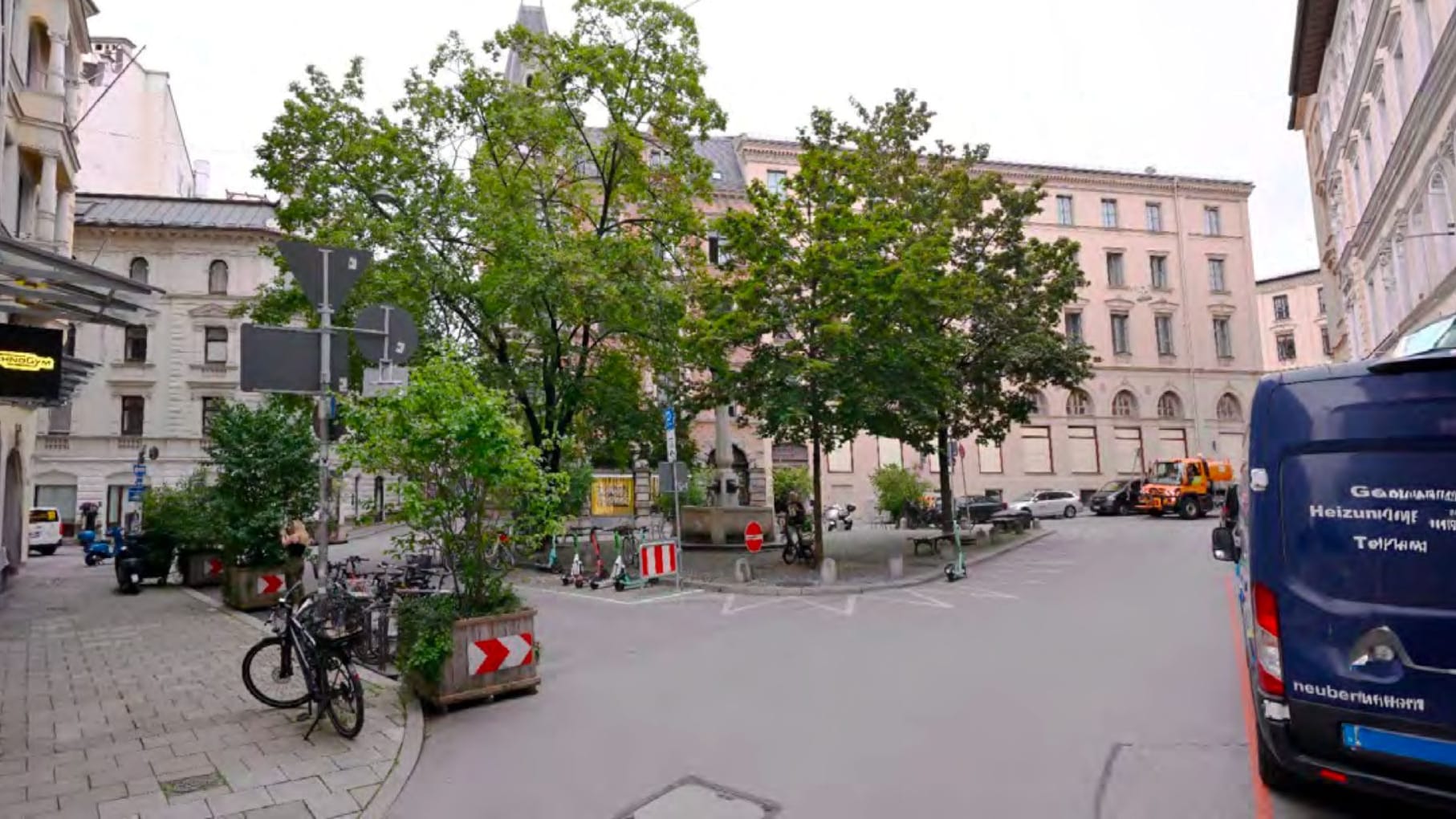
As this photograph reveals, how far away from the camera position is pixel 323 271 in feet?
24.5

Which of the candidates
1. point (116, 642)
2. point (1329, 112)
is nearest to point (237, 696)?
point (116, 642)

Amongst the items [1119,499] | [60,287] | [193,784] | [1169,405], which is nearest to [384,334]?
[60,287]

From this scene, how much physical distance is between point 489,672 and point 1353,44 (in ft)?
98.7

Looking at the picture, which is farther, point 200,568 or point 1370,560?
point 200,568

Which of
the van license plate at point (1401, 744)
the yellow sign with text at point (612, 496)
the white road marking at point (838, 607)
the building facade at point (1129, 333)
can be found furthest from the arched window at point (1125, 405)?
the van license plate at point (1401, 744)

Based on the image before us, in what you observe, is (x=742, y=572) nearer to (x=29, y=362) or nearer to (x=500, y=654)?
(x=500, y=654)

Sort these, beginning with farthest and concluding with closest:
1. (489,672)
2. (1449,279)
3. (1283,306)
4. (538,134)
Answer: (1283,306), (538,134), (1449,279), (489,672)

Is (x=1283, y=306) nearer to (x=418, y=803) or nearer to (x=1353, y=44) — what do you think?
(x=1353, y=44)

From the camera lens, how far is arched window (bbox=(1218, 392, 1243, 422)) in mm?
49625

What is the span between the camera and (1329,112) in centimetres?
3034

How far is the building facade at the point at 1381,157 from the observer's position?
17031mm

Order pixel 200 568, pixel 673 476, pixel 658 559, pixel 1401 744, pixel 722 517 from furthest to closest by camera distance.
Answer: pixel 722 517 < pixel 200 568 < pixel 673 476 < pixel 658 559 < pixel 1401 744

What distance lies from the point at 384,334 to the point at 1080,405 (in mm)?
46353

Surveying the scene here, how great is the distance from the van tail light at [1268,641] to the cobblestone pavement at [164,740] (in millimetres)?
5550
